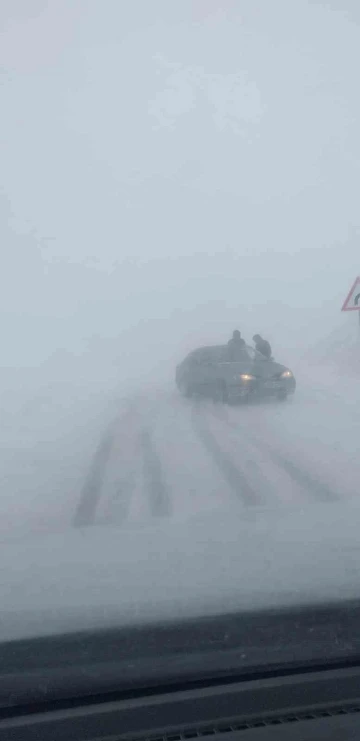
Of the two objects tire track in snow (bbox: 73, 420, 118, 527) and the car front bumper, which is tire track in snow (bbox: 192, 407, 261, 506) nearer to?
tire track in snow (bbox: 73, 420, 118, 527)

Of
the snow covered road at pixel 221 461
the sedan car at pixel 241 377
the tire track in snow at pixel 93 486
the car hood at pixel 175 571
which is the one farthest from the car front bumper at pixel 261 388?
the car hood at pixel 175 571

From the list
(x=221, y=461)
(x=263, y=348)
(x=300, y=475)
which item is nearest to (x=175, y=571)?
(x=300, y=475)

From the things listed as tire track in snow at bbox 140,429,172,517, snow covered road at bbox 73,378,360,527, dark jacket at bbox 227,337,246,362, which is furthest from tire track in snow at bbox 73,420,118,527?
dark jacket at bbox 227,337,246,362

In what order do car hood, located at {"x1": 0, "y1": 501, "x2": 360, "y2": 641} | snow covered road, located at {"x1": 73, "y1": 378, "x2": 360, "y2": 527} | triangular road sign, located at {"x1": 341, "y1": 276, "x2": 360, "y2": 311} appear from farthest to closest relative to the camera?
triangular road sign, located at {"x1": 341, "y1": 276, "x2": 360, "y2": 311}, snow covered road, located at {"x1": 73, "y1": 378, "x2": 360, "y2": 527}, car hood, located at {"x1": 0, "y1": 501, "x2": 360, "y2": 641}

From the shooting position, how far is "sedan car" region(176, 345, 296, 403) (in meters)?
15.9

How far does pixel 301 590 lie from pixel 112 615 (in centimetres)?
78

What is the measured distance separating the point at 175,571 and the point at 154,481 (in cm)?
523

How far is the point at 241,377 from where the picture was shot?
15844 millimetres

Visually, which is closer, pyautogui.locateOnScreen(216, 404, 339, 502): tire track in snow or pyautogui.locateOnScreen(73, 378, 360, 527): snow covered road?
pyautogui.locateOnScreen(73, 378, 360, 527): snow covered road

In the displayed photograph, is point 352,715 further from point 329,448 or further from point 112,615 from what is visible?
point 329,448

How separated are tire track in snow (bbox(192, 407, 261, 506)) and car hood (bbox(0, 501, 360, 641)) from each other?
296 cm

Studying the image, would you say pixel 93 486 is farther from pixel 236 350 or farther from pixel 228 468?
pixel 236 350

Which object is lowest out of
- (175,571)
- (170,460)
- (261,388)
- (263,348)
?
(261,388)

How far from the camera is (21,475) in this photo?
32.1 feet
